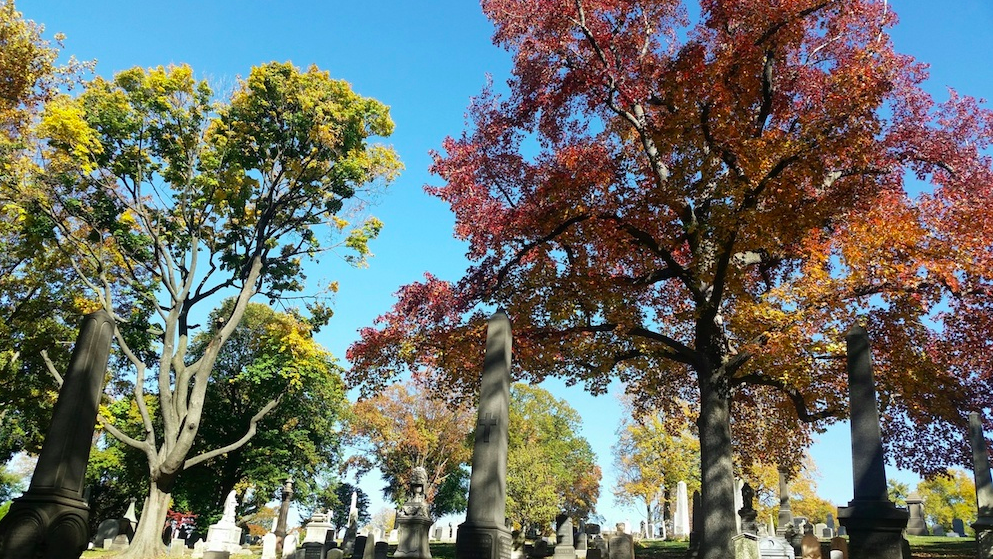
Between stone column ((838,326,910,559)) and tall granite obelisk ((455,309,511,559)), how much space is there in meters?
4.16

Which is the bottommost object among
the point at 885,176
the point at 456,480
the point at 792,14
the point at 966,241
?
the point at 456,480

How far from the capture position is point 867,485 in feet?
24.7

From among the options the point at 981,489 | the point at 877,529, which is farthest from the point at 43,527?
the point at 981,489

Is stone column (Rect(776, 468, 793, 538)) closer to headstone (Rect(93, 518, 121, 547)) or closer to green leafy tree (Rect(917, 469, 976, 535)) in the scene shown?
headstone (Rect(93, 518, 121, 547))

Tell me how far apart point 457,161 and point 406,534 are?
1052 centimetres

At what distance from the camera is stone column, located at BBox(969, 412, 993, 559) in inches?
510

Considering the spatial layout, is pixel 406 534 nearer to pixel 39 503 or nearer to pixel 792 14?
pixel 39 503

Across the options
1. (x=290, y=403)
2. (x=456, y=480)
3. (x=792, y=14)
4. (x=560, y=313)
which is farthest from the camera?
(x=456, y=480)

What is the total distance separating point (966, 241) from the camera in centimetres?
1068

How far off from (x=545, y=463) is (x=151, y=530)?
98.5 feet

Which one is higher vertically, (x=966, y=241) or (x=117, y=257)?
(x=117, y=257)

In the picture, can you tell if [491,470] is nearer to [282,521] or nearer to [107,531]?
[282,521]

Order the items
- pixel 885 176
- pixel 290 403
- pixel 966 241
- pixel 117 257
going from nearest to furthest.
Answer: pixel 966 241 → pixel 885 176 → pixel 117 257 → pixel 290 403

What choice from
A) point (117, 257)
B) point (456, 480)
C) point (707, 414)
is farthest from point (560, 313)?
point (456, 480)
